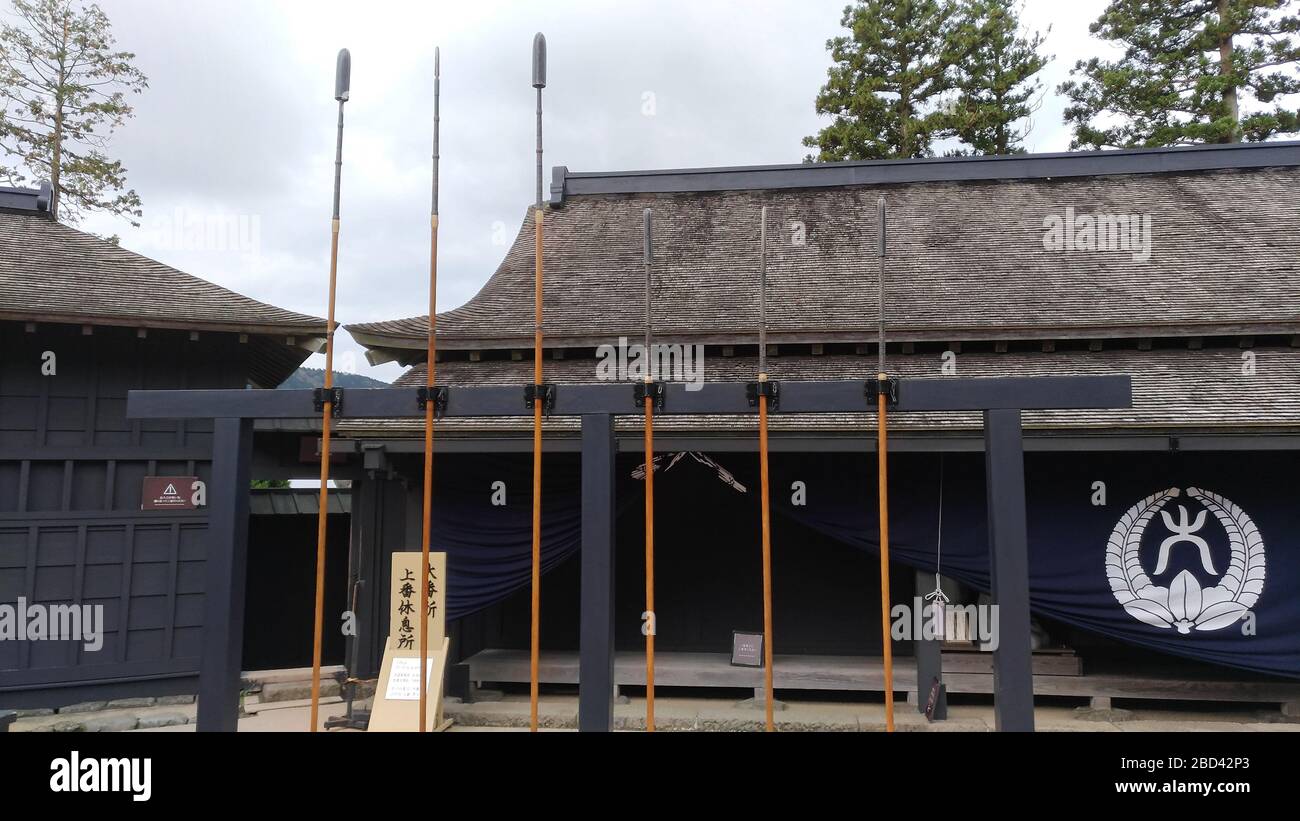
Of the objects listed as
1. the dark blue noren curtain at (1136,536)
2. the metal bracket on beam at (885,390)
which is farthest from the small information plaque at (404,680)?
the metal bracket on beam at (885,390)

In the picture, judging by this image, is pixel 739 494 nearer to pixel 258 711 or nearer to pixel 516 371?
pixel 516 371

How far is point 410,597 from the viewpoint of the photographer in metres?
8.34

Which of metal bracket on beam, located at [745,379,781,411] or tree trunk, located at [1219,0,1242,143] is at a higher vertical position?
tree trunk, located at [1219,0,1242,143]

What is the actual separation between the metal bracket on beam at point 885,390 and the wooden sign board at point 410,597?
16.2 ft

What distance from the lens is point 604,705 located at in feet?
16.7

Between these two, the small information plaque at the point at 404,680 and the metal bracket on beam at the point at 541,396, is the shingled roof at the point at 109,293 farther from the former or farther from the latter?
the metal bracket on beam at the point at 541,396

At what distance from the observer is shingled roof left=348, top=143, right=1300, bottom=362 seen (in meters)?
9.66

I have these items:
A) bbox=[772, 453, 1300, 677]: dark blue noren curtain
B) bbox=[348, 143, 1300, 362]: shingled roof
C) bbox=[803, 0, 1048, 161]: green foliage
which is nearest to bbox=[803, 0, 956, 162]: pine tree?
A: bbox=[803, 0, 1048, 161]: green foliage

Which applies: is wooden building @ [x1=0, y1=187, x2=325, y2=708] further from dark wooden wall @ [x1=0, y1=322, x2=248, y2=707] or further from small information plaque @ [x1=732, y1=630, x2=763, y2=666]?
small information plaque @ [x1=732, y1=630, x2=763, y2=666]

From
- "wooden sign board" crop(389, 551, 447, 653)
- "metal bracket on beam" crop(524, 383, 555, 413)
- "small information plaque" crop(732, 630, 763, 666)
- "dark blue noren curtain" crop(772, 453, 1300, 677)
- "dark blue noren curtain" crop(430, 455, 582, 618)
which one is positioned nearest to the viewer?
"metal bracket on beam" crop(524, 383, 555, 413)

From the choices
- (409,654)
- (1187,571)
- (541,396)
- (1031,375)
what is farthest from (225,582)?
(1187,571)

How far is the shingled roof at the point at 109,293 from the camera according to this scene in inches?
367

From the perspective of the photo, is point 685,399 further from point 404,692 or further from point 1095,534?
point 1095,534

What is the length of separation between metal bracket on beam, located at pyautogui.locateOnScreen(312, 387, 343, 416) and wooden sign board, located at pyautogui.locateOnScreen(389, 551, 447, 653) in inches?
120
